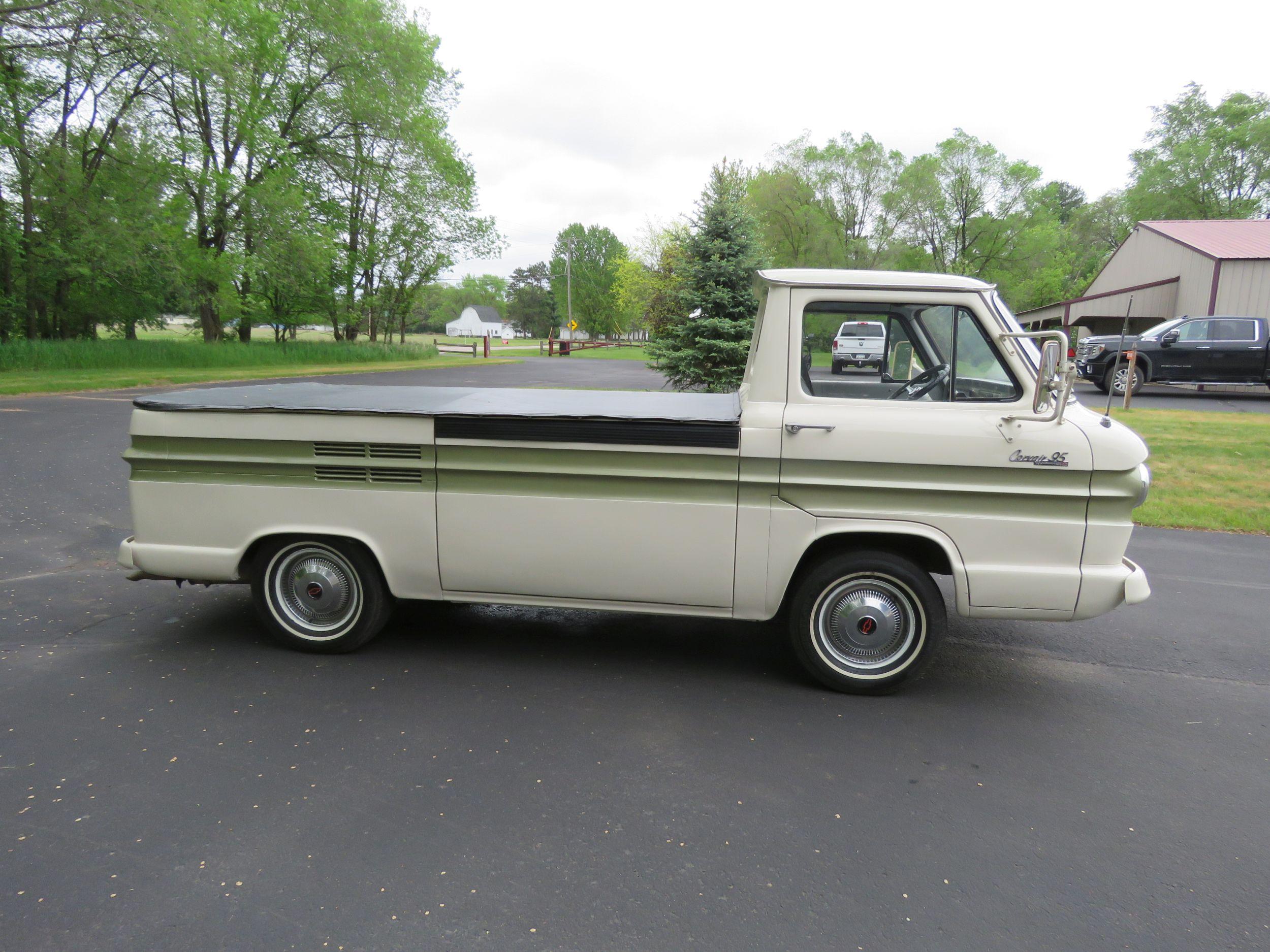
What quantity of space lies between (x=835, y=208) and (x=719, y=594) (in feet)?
174

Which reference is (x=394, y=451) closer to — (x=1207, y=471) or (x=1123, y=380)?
(x=1207, y=471)

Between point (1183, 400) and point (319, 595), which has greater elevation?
point (1183, 400)

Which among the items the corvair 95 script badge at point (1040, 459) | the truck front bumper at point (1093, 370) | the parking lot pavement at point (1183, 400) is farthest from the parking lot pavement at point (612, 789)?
the truck front bumper at point (1093, 370)

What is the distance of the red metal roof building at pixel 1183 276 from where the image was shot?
25641 mm

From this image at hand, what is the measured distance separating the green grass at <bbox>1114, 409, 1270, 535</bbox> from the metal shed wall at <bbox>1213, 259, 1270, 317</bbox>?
1313cm

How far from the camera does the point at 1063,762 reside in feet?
11.9

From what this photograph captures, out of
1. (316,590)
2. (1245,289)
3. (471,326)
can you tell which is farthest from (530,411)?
(471,326)

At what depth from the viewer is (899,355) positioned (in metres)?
4.46

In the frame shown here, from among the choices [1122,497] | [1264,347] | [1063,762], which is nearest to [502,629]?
[1063,762]

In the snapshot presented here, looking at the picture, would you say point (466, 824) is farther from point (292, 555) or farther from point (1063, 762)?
point (1063, 762)

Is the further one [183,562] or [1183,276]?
[1183,276]

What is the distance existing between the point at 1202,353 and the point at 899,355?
65.2ft

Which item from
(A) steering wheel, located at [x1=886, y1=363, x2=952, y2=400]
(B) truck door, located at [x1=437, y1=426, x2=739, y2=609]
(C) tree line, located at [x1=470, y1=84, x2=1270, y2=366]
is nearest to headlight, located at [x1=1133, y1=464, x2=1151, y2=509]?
(A) steering wheel, located at [x1=886, y1=363, x2=952, y2=400]

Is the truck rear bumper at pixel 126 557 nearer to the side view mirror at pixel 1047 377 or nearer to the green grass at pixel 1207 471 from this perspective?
the side view mirror at pixel 1047 377
